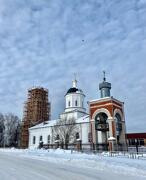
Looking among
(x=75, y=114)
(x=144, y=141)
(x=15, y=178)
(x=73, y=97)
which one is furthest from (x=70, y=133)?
(x=15, y=178)

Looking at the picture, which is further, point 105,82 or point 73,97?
point 73,97

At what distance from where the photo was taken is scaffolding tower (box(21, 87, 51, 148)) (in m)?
67.9

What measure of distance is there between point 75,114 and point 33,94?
2553 cm

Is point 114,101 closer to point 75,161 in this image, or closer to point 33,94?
point 75,161

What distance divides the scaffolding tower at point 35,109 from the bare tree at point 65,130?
19034 mm

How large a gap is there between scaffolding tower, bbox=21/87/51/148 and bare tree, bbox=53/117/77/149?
1903 centimetres

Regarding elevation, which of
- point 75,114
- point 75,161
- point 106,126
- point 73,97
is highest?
point 73,97

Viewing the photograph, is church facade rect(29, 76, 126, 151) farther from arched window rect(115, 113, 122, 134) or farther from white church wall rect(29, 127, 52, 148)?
white church wall rect(29, 127, 52, 148)

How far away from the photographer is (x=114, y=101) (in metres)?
35.6

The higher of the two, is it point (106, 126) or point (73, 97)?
point (73, 97)

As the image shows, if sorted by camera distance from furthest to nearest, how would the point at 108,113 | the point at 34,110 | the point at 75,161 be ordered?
the point at 34,110 < the point at 108,113 < the point at 75,161

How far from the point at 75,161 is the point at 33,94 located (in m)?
57.3

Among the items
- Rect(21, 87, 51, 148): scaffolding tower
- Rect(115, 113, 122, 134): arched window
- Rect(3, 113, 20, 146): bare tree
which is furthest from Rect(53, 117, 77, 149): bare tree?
Rect(3, 113, 20, 146): bare tree

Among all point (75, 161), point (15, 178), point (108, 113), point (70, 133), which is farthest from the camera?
point (70, 133)
